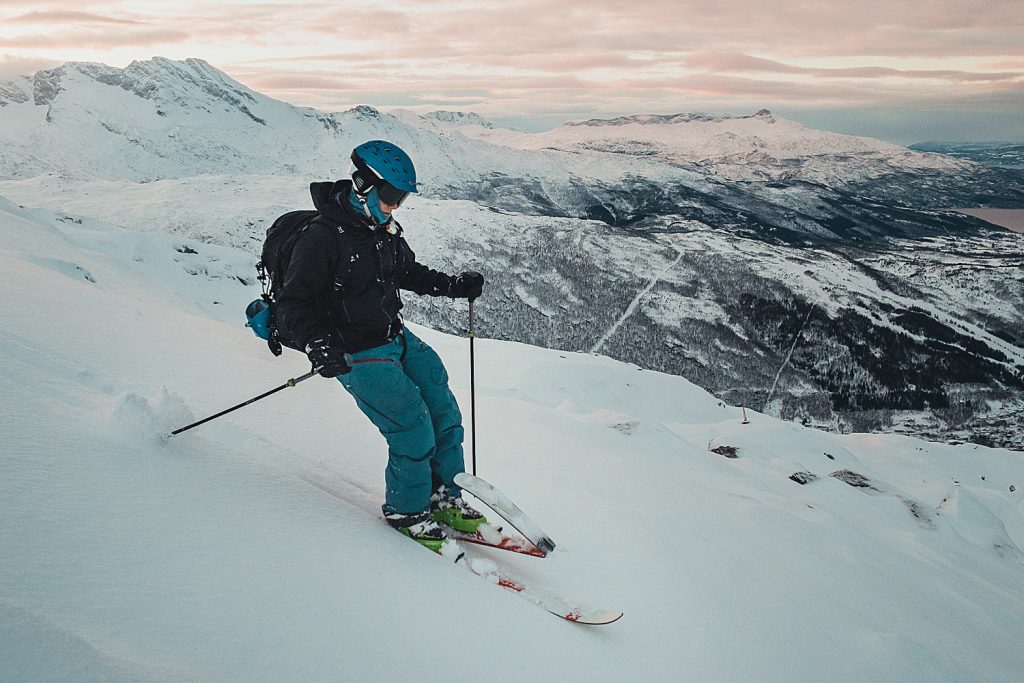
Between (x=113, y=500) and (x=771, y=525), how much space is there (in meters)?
7.97

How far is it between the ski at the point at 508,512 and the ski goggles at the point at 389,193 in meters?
2.65

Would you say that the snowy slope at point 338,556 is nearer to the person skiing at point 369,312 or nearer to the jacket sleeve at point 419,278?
the person skiing at point 369,312

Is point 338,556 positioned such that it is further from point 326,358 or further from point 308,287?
point 308,287

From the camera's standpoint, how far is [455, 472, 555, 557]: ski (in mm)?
5145

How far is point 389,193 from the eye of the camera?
15.8ft

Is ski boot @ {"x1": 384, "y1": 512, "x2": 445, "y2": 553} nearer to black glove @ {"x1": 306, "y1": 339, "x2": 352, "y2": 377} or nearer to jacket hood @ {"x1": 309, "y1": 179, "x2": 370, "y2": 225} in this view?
black glove @ {"x1": 306, "y1": 339, "x2": 352, "y2": 377}

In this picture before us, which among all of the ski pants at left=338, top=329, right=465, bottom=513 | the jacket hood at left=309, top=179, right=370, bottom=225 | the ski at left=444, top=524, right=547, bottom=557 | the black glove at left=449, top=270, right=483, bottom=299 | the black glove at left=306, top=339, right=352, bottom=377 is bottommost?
the ski at left=444, top=524, right=547, bottom=557

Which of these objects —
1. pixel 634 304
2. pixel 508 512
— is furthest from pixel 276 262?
pixel 634 304

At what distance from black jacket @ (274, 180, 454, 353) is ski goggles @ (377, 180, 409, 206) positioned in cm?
23

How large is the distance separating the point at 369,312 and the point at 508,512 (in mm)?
2229

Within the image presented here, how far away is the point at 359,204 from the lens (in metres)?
4.75

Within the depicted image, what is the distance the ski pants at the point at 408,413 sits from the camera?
15.6 ft

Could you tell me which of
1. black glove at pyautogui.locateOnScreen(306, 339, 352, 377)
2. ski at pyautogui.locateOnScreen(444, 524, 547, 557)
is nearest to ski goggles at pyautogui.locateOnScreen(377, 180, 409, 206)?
black glove at pyautogui.locateOnScreen(306, 339, 352, 377)

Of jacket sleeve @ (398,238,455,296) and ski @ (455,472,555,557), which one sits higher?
jacket sleeve @ (398,238,455,296)
